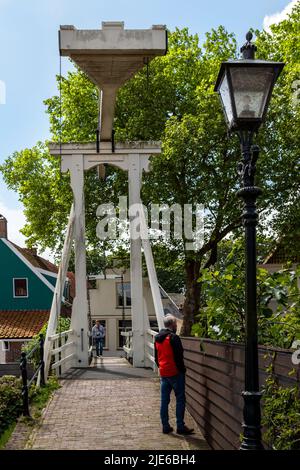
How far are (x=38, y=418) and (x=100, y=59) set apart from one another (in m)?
5.09

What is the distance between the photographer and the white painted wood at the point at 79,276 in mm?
13977

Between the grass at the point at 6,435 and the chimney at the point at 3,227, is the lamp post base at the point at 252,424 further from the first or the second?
the chimney at the point at 3,227

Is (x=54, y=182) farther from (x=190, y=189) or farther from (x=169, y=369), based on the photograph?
(x=169, y=369)

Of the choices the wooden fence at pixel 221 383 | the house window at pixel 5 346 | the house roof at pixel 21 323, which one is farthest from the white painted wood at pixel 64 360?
the house window at pixel 5 346

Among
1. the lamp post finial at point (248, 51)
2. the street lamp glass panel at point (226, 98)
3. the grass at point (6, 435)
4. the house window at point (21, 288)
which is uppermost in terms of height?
the lamp post finial at point (248, 51)

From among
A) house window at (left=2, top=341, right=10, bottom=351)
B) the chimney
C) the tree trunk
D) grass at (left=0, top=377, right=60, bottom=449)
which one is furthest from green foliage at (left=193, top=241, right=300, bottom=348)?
the chimney

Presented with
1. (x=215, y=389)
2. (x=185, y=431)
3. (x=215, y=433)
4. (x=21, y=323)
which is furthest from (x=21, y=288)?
(x=215, y=433)

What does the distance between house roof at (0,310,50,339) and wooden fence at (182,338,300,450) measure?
25.3 meters

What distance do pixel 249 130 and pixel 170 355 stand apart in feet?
11.7

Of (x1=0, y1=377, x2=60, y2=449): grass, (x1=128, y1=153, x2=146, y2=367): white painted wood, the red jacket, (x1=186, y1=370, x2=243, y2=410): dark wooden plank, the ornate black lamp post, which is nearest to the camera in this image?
the ornate black lamp post

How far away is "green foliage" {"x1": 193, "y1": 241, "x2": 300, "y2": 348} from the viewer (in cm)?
648

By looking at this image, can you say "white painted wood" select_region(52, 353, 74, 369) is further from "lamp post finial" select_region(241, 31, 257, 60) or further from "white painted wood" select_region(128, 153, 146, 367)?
"lamp post finial" select_region(241, 31, 257, 60)

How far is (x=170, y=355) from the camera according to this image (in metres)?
7.95

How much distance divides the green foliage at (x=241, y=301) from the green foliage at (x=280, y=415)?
1.28m
